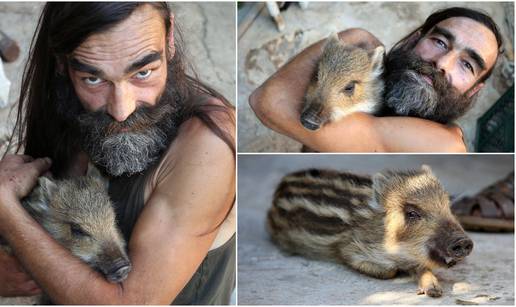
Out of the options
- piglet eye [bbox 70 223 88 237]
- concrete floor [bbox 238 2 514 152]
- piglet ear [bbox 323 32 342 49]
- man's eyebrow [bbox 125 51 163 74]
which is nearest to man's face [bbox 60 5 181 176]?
man's eyebrow [bbox 125 51 163 74]

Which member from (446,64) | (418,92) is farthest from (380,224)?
(446,64)

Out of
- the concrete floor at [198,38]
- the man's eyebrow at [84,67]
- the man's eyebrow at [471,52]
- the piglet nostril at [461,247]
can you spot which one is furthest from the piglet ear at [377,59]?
the man's eyebrow at [84,67]

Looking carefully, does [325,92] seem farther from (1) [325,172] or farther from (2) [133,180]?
(2) [133,180]

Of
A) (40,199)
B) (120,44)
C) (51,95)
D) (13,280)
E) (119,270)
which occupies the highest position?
(120,44)

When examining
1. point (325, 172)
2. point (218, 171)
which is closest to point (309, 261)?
point (325, 172)

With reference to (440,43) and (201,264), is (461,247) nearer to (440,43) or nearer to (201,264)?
(440,43)

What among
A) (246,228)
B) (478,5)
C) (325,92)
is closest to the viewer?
(325,92)

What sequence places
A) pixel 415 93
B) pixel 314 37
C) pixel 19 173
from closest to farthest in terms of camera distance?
pixel 415 93 < pixel 19 173 < pixel 314 37
